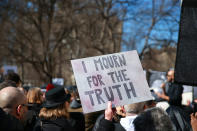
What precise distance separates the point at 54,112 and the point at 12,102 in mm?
671

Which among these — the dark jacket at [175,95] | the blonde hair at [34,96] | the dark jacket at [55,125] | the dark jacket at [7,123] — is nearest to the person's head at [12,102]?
the dark jacket at [7,123]

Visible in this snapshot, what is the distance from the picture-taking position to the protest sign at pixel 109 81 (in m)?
2.46

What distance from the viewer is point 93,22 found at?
1738 cm

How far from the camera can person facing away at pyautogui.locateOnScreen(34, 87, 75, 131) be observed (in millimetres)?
2781

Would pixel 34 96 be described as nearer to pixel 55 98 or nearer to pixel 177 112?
pixel 55 98

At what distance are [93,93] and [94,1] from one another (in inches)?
610

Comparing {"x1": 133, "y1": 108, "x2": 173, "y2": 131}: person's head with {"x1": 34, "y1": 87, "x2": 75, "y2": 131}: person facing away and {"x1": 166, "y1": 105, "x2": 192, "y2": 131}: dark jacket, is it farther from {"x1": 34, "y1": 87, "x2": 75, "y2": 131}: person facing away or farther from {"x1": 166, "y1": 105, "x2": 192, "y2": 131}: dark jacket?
{"x1": 166, "y1": 105, "x2": 192, "y2": 131}: dark jacket

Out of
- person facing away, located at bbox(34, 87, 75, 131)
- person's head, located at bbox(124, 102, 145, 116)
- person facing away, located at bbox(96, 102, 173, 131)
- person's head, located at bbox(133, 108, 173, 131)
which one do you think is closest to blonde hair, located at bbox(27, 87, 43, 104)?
person facing away, located at bbox(34, 87, 75, 131)

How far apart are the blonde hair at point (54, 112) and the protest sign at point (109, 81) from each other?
0.61 metres

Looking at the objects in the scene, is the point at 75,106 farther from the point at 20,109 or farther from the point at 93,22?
the point at 93,22

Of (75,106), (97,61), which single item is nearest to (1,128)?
(97,61)

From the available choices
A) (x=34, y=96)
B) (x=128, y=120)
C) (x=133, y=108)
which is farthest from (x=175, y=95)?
(x=34, y=96)

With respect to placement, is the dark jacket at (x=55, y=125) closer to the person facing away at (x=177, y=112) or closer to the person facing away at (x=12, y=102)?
the person facing away at (x=12, y=102)

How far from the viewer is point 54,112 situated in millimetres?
2891
